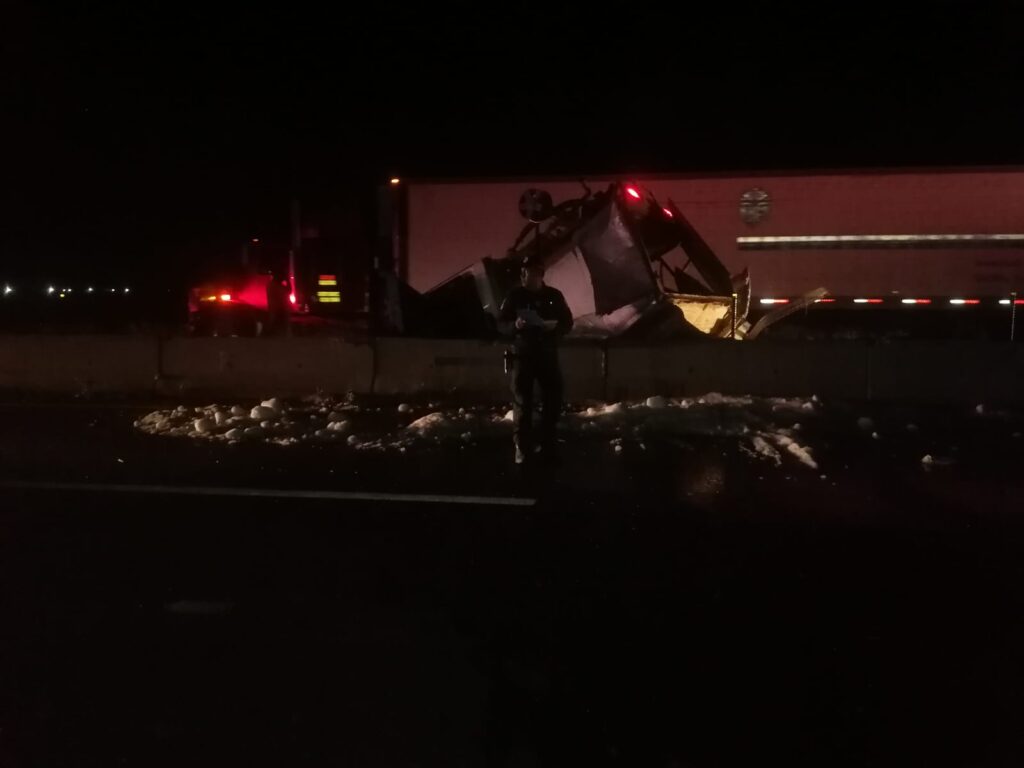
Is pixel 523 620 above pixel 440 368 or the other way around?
the other way around

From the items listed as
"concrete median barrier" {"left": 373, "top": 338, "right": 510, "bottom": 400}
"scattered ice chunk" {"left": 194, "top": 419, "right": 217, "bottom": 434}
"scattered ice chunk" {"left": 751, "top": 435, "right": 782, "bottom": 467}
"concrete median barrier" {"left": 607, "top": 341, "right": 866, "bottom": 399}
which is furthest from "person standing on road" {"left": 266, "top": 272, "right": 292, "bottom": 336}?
"scattered ice chunk" {"left": 751, "top": 435, "right": 782, "bottom": 467}

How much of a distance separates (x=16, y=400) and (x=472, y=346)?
5.56 meters

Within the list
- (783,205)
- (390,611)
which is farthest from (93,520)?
(783,205)

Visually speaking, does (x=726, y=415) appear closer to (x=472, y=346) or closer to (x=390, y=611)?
(x=472, y=346)

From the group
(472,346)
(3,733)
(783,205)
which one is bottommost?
(3,733)

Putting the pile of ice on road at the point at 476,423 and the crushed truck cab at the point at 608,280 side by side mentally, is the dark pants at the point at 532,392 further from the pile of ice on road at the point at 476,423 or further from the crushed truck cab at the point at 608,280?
the crushed truck cab at the point at 608,280

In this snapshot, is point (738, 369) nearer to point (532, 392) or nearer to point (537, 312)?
point (532, 392)

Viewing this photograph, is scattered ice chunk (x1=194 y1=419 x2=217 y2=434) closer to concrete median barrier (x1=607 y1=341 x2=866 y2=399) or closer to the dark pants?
the dark pants

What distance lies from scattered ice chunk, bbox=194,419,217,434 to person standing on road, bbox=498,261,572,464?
3351 mm

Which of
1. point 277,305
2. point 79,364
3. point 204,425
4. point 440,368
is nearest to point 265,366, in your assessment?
point 440,368

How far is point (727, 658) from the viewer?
462 centimetres

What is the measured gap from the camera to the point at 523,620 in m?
5.06

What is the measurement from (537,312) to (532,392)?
665mm

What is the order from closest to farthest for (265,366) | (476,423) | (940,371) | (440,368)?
(476,423) < (940,371) < (440,368) < (265,366)
